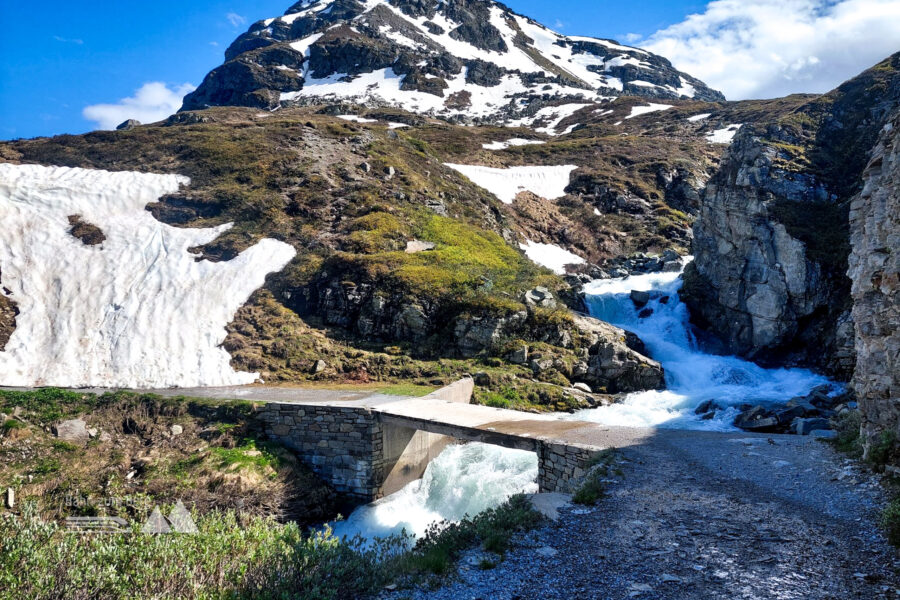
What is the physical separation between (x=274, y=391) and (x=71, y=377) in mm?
7291

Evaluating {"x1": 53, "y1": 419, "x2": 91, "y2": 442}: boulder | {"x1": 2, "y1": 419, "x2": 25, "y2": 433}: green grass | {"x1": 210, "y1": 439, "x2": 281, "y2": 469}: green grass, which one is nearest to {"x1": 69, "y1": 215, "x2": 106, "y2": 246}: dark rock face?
{"x1": 2, "y1": 419, "x2": 25, "y2": 433}: green grass

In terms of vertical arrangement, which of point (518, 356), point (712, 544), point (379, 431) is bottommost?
point (379, 431)

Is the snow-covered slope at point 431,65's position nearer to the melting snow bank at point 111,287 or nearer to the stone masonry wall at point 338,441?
the melting snow bank at point 111,287

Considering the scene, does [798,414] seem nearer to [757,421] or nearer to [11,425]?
[757,421]

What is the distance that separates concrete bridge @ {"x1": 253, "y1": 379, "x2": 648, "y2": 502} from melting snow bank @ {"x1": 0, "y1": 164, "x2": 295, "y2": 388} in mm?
5306

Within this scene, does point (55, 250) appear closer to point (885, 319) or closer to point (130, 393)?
point (130, 393)

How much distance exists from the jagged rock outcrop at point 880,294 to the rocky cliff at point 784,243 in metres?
14.3

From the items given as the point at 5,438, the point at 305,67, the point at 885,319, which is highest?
the point at 305,67

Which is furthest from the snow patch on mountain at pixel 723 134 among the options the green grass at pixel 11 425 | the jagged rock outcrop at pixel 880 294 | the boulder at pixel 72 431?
the green grass at pixel 11 425

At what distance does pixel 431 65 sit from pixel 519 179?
2914 inches

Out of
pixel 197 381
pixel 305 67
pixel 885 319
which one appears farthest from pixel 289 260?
pixel 305 67

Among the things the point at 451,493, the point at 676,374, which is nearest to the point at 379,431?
the point at 451,493

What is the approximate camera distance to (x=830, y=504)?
6617 mm

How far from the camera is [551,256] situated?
128 feet
